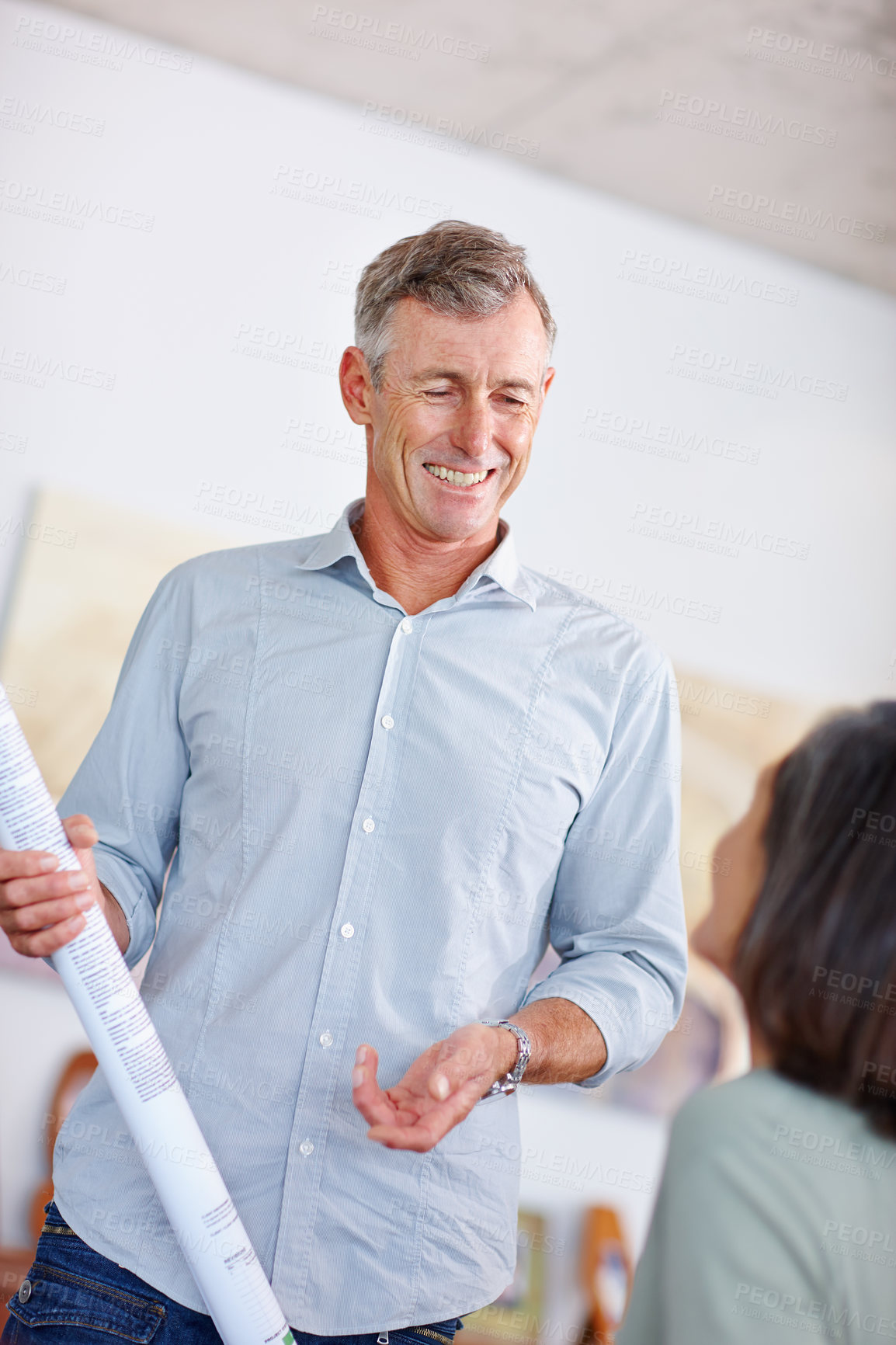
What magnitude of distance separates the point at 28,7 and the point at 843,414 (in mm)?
2328

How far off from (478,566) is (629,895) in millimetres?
464

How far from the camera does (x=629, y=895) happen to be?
4.33 ft

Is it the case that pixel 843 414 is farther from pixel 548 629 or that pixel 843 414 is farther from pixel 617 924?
pixel 617 924

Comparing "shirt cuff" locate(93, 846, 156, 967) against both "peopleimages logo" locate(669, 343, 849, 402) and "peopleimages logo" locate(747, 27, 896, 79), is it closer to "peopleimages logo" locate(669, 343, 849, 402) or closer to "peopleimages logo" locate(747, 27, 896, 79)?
"peopleimages logo" locate(669, 343, 849, 402)

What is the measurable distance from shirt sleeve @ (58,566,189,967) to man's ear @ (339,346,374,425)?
1.26 ft

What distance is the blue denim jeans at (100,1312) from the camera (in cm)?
114

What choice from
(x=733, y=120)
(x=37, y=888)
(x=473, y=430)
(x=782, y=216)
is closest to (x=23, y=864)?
(x=37, y=888)

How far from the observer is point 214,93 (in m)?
2.77

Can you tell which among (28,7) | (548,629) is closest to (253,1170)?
(548,629)

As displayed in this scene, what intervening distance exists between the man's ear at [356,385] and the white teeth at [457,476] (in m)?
0.16

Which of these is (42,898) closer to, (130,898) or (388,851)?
(130,898)

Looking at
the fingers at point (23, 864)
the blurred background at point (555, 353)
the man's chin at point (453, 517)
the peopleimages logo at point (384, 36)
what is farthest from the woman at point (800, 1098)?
the peopleimages logo at point (384, 36)

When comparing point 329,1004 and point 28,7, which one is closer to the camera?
point 329,1004

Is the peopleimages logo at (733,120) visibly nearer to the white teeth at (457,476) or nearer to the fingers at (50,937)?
the white teeth at (457,476)
